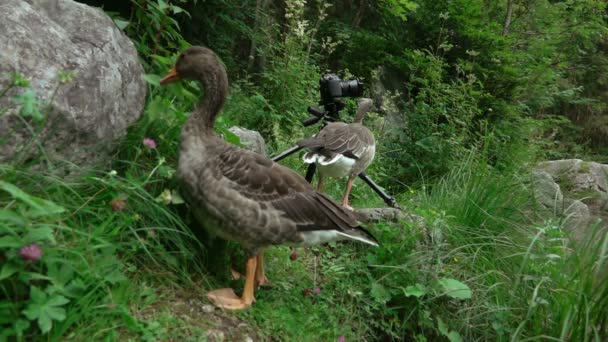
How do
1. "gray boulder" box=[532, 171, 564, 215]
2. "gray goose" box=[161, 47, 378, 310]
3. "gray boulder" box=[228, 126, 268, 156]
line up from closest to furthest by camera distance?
"gray goose" box=[161, 47, 378, 310]
"gray boulder" box=[228, 126, 268, 156]
"gray boulder" box=[532, 171, 564, 215]

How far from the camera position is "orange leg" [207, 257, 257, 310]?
285 centimetres

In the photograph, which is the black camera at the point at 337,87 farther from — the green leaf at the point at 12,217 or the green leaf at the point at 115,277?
the green leaf at the point at 12,217

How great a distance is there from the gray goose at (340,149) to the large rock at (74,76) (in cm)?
Result: 156

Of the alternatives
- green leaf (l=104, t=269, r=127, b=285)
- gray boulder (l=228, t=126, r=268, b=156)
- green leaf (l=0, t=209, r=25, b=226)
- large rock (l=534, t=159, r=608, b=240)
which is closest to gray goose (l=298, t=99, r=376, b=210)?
gray boulder (l=228, t=126, r=268, b=156)

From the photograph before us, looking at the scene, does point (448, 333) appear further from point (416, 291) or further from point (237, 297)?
point (237, 297)

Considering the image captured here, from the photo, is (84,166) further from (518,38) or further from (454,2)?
(518,38)

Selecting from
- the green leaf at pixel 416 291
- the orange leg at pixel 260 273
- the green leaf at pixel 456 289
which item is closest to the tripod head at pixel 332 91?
the orange leg at pixel 260 273

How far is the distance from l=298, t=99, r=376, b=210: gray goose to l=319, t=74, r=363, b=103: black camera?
0.29m

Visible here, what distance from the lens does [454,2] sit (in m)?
9.07

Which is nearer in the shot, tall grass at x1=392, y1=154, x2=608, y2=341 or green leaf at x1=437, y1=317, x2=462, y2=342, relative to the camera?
tall grass at x1=392, y1=154, x2=608, y2=341

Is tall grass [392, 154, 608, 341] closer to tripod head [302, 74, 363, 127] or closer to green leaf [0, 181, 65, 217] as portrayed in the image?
tripod head [302, 74, 363, 127]

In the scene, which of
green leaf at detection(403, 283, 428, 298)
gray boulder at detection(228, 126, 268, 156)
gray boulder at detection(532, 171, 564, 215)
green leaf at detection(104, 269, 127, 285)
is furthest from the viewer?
gray boulder at detection(532, 171, 564, 215)

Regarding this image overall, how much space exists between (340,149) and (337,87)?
1.87ft

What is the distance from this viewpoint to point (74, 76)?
2.59 m
